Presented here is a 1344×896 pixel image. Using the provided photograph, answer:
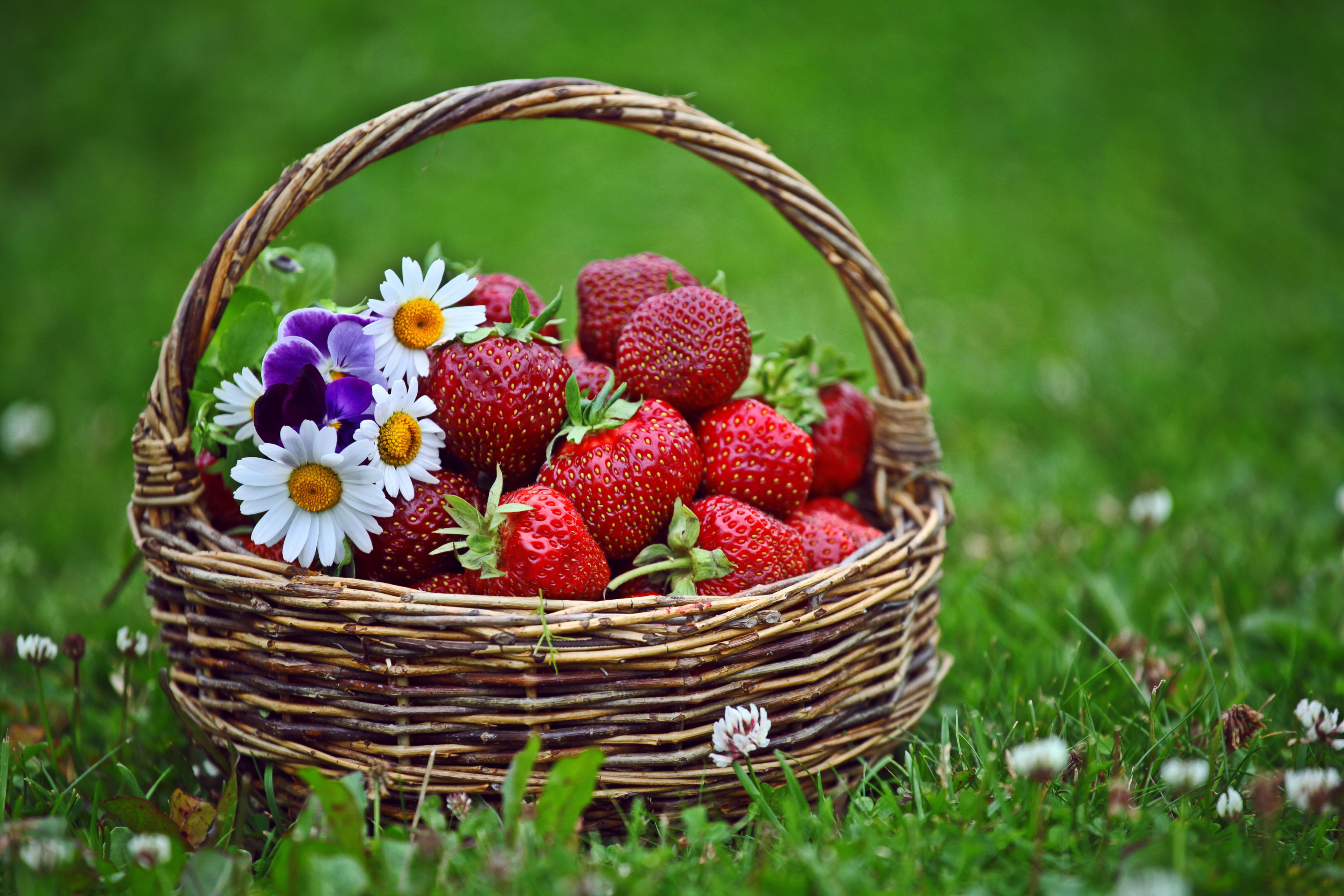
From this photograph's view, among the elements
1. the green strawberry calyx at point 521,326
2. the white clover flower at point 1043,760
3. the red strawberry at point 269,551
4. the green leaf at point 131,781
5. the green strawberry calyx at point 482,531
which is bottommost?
the green leaf at point 131,781

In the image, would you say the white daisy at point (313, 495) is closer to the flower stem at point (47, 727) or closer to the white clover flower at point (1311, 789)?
the flower stem at point (47, 727)

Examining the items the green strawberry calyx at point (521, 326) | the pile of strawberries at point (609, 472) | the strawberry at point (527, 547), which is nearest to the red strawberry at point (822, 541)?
the pile of strawberries at point (609, 472)

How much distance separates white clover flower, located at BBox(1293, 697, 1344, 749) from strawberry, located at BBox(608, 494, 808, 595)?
27.3 inches

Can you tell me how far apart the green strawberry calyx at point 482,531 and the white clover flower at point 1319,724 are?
105cm

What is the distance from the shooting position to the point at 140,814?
1.17 metres

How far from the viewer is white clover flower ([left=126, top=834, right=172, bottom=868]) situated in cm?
100

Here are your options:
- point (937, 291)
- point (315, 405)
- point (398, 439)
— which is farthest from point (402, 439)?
point (937, 291)

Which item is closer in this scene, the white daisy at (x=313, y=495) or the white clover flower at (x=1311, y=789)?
the white clover flower at (x=1311, y=789)

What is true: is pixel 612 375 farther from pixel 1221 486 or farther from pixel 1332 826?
pixel 1221 486

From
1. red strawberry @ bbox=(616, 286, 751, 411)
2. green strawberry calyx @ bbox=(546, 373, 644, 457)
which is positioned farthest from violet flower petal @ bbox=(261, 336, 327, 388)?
red strawberry @ bbox=(616, 286, 751, 411)

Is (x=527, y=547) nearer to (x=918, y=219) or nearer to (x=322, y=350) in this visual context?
(x=322, y=350)

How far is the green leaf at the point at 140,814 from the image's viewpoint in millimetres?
1156

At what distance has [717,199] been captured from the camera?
466 cm

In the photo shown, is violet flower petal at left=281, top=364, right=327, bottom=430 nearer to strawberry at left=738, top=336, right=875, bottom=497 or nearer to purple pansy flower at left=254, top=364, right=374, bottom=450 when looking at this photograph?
purple pansy flower at left=254, top=364, right=374, bottom=450
